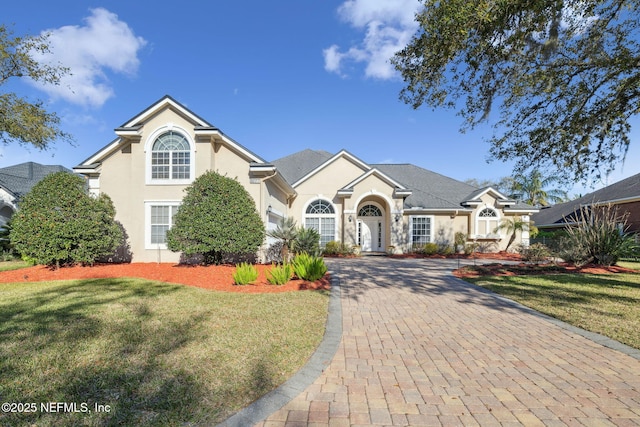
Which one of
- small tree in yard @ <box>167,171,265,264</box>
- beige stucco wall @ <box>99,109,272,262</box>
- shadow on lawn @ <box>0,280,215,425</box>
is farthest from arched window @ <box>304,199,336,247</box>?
shadow on lawn @ <box>0,280,215,425</box>

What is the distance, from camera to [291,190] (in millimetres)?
18125

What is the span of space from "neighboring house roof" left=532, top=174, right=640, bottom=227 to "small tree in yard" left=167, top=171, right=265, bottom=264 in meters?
18.0

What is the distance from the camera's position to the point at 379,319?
5.88m

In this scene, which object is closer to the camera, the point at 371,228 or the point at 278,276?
the point at 278,276

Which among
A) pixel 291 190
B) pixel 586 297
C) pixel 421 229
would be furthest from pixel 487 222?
pixel 586 297

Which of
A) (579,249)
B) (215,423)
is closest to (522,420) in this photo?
(215,423)

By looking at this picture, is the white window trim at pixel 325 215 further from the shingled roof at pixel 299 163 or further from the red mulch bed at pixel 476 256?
the red mulch bed at pixel 476 256

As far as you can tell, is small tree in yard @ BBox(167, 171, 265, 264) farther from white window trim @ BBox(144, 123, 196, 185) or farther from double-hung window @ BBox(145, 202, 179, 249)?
double-hung window @ BBox(145, 202, 179, 249)

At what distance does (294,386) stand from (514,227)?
21.4 m

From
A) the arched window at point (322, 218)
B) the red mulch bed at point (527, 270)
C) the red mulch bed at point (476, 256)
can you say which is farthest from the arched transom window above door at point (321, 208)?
the red mulch bed at point (527, 270)

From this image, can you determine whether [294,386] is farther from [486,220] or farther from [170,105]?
[486,220]

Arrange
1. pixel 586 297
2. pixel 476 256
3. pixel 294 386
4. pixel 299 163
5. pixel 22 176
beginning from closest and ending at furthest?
1. pixel 294 386
2. pixel 586 297
3. pixel 476 256
4. pixel 299 163
5. pixel 22 176

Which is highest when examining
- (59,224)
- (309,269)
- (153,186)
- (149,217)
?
(153,186)

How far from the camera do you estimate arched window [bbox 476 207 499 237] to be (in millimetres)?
20859
